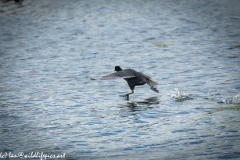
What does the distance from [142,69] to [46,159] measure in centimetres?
1059

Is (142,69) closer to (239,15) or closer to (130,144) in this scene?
(130,144)

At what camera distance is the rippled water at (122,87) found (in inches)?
431

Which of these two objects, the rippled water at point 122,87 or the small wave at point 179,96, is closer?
the rippled water at point 122,87

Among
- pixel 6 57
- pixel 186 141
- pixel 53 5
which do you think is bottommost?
pixel 186 141

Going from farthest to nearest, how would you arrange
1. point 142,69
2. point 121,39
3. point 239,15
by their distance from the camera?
point 239,15 < point 121,39 < point 142,69

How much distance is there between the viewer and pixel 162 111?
1336 cm

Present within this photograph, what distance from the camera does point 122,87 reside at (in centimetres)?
1709

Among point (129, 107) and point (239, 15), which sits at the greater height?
point (239, 15)

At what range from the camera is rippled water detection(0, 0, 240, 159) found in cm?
1095

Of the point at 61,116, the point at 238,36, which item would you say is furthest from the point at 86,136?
the point at 238,36

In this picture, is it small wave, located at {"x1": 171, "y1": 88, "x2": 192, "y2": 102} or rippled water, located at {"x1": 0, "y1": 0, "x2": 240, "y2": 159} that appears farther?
small wave, located at {"x1": 171, "y1": 88, "x2": 192, "y2": 102}

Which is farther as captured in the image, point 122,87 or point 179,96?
point 122,87

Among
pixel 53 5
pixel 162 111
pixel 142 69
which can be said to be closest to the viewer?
pixel 162 111

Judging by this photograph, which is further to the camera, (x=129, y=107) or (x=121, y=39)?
(x=121, y=39)
